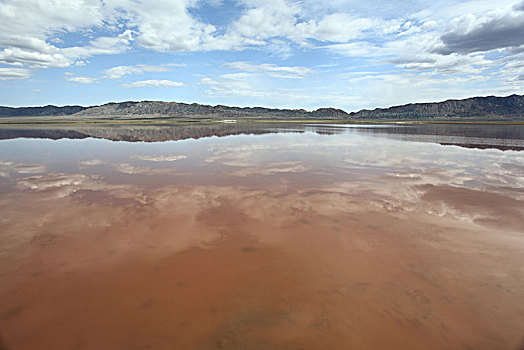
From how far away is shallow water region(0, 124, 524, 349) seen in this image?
3.65 meters

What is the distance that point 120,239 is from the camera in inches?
244

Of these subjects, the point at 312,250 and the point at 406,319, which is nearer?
the point at 406,319

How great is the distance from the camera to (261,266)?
16.9ft

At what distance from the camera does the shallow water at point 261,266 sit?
3654mm

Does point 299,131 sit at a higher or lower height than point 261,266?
higher

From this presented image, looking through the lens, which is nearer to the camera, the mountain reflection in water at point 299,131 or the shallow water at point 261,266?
the shallow water at point 261,266

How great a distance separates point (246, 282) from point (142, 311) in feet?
5.50

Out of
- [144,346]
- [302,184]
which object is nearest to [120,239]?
[144,346]

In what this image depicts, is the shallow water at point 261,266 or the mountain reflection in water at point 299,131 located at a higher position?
the mountain reflection in water at point 299,131

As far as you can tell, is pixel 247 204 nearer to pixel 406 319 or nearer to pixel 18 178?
pixel 406 319

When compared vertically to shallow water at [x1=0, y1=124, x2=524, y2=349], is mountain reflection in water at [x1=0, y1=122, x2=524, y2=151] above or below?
above

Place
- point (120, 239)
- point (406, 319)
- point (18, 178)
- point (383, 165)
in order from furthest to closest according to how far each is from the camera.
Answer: point (383, 165) → point (18, 178) → point (120, 239) → point (406, 319)

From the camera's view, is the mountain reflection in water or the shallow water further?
the mountain reflection in water

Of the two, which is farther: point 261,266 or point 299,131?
point 299,131
